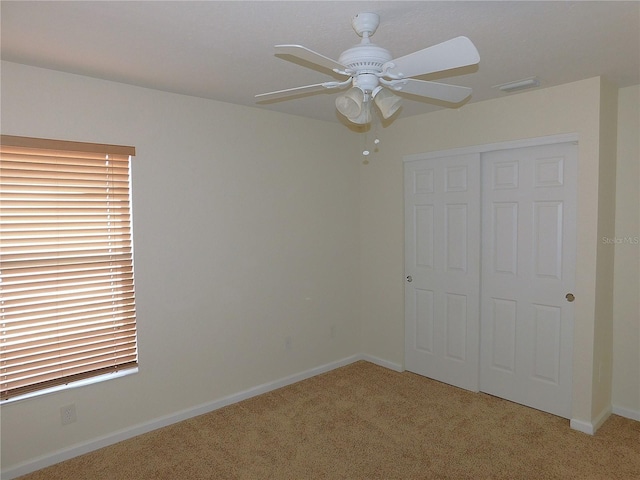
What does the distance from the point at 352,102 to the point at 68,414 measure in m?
2.67

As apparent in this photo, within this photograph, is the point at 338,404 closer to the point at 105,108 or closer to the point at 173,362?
the point at 173,362

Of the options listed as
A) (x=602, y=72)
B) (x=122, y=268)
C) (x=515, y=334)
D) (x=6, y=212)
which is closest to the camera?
(x=6, y=212)

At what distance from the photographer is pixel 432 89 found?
2023 mm

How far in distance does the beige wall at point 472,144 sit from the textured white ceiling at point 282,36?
28 cm

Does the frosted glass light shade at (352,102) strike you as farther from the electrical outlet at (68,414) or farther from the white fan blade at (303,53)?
the electrical outlet at (68,414)

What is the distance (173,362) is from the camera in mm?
3330

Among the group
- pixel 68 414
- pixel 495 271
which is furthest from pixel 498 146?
pixel 68 414

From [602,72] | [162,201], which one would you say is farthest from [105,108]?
[602,72]

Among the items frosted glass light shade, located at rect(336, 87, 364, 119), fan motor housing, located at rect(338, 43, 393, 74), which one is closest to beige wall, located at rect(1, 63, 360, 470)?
frosted glass light shade, located at rect(336, 87, 364, 119)

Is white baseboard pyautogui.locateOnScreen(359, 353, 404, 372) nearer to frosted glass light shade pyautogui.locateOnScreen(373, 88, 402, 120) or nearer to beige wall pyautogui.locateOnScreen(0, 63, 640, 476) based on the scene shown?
beige wall pyautogui.locateOnScreen(0, 63, 640, 476)

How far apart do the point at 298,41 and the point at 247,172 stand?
1587 mm

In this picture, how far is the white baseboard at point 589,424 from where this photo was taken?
10.2ft

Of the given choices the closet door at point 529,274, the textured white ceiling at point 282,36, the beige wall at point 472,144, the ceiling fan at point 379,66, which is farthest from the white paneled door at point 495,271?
the ceiling fan at point 379,66

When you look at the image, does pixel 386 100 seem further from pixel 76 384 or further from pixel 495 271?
pixel 76 384
